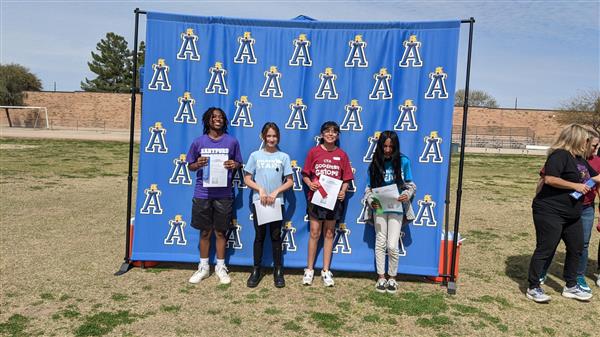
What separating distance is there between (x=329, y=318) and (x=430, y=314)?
38.1 inches

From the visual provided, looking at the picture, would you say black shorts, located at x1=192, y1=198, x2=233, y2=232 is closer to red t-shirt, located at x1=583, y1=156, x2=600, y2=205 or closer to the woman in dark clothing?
the woman in dark clothing

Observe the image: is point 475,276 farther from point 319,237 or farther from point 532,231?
point 532,231

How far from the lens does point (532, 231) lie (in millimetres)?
7668

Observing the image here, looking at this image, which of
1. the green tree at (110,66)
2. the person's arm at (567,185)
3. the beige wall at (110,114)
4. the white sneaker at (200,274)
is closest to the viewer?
the person's arm at (567,185)

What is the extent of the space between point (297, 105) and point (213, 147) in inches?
42.8

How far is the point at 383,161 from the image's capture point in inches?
182

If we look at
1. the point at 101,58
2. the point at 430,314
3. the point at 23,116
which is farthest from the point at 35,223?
the point at 101,58

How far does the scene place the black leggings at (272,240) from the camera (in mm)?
4824

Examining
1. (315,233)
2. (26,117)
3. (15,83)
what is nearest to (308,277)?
Answer: (315,233)

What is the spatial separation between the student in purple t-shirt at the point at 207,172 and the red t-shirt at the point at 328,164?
0.77m

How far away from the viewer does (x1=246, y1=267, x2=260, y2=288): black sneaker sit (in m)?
4.73

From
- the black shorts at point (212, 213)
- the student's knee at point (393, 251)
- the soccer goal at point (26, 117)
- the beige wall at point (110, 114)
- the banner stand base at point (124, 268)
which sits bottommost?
the banner stand base at point (124, 268)

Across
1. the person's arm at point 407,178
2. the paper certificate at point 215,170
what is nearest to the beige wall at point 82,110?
the paper certificate at point 215,170

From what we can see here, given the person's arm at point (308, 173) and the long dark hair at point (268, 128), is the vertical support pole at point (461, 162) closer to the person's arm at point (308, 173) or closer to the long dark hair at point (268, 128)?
the person's arm at point (308, 173)
